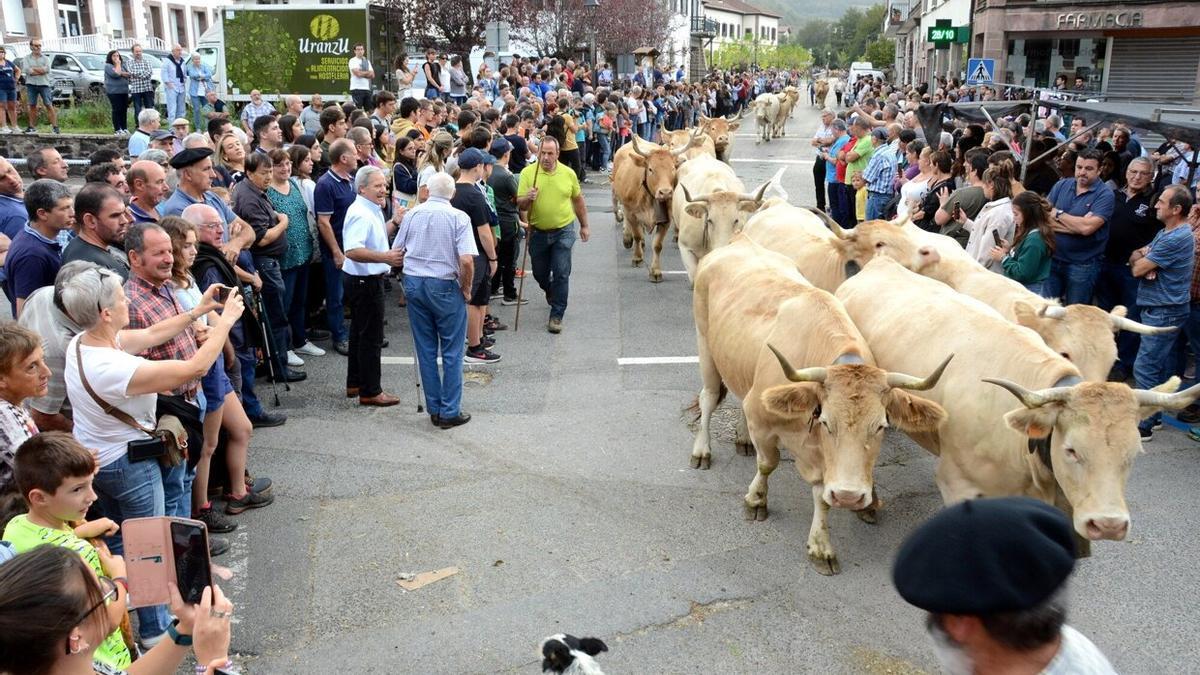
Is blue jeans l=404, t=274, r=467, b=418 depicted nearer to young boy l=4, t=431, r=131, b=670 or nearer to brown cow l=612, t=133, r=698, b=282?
young boy l=4, t=431, r=131, b=670

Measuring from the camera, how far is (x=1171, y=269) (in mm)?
6582

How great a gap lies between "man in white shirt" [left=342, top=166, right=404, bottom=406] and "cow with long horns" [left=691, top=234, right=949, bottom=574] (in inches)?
98.2

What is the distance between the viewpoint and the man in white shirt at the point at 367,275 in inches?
270

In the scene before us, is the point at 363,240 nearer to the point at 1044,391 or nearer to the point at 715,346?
the point at 715,346

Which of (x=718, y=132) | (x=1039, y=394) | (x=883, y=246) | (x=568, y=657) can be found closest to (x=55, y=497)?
(x=568, y=657)

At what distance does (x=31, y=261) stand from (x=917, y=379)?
16.6ft

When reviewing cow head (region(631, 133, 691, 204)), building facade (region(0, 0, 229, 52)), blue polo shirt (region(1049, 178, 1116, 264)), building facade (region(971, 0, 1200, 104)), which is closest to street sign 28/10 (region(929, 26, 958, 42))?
building facade (region(971, 0, 1200, 104))

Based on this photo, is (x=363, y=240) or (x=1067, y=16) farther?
(x=1067, y=16)

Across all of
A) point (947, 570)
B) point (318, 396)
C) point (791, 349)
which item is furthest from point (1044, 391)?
point (318, 396)

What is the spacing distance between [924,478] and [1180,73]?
98.5ft

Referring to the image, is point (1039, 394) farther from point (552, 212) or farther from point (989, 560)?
point (552, 212)

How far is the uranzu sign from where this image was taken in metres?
18.8

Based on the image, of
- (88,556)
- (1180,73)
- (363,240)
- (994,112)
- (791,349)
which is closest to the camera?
(88,556)

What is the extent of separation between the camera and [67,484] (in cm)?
314
